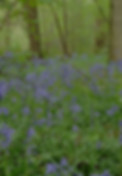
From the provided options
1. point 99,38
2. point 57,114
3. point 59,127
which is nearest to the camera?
point 59,127

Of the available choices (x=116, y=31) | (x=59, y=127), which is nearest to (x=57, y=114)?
(x=59, y=127)

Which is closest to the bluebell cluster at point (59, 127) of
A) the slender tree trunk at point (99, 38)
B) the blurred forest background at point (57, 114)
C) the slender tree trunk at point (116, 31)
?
the blurred forest background at point (57, 114)

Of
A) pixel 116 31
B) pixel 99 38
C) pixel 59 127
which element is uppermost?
pixel 99 38

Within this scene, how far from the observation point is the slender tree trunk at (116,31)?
18.1ft

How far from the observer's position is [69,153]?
9.83 feet

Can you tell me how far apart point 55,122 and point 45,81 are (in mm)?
1404

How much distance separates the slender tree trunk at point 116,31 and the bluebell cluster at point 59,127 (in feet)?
3.65

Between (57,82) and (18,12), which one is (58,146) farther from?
(57,82)

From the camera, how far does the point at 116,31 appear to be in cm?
575

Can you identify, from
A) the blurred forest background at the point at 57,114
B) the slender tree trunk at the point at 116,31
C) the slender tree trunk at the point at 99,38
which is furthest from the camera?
the slender tree trunk at the point at 99,38

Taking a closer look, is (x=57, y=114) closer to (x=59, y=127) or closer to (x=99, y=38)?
(x=59, y=127)

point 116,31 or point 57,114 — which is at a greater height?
point 116,31

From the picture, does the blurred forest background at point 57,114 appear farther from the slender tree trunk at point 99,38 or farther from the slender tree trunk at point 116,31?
the slender tree trunk at point 99,38

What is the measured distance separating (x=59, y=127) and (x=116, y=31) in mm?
2813
